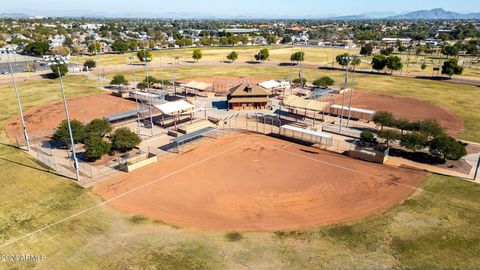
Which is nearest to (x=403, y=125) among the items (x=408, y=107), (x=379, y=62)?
(x=408, y=107)

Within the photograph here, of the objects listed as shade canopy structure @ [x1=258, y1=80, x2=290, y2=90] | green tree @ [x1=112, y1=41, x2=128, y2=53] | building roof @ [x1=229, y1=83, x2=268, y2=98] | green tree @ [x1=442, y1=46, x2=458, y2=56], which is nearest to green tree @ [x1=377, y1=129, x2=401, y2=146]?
building roof @ [x1=229, y1=83, x2=268, y2=98]

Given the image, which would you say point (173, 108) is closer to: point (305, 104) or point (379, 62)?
point (305, 104)

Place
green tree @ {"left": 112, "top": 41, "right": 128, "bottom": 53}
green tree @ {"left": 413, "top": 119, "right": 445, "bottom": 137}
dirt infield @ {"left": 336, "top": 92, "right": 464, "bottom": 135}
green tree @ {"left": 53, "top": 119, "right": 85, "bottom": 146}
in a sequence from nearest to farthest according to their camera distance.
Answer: green tree @ {"left": 53, "top": 119, "right": 85, "bottom": 146}
green tree @ {"left": 413, "top": 119, "right": 445, "bottom": 137}
dirt infield @ {"left": 336, "top": 92, "right": 464, "bottom": 135}
green tree @ {"left": 112, "top": 41, "right": 128, "bottom": 53}

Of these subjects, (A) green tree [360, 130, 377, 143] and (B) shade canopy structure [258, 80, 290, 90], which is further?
(B) shade canopy structure [258, 80, 290, 90]

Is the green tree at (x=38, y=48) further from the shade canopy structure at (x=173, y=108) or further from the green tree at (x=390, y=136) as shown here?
the green tree at (x=390, y=136)

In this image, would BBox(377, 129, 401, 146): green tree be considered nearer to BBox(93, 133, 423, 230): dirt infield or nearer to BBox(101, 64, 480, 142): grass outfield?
BBox(93, 133, 423, 230): dirt infield

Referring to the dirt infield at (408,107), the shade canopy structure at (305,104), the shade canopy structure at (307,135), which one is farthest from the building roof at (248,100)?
the dirt infield at (408,107)

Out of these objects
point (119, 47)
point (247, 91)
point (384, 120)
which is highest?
point (119, 47)
